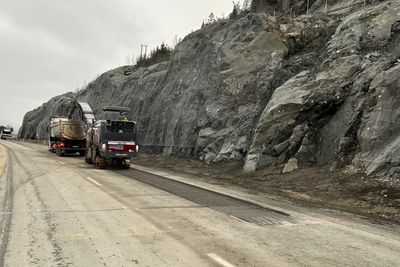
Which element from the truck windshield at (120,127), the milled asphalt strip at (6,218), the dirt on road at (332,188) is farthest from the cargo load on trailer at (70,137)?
the milled asphalt strip at (6,218)

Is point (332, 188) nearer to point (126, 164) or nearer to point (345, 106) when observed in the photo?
point (345, 106)

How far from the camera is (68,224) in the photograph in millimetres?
8844

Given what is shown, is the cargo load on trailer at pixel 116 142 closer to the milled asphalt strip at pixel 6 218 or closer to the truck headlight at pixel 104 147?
the truck headlight at pixel 104 147

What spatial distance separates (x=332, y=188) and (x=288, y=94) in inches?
303

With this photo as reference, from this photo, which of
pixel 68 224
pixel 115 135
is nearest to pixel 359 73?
pixel 115 135

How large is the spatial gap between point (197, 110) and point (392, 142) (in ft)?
59.4

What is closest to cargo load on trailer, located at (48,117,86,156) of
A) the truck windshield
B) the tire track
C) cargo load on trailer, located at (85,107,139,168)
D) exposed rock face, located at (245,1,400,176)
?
cargo load on trailer, located at (85,107,139,168)

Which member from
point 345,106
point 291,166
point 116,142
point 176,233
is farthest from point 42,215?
point 116,142

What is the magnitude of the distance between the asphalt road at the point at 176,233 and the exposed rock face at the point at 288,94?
5.77 meters

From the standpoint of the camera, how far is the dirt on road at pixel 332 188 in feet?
39.8

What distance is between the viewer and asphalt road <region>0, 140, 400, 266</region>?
6645 millimetres

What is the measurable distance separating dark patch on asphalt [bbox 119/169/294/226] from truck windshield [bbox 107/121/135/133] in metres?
7.25

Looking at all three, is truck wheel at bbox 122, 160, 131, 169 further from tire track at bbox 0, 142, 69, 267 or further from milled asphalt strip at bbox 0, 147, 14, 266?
milled asphalt strip at bbox 0, 147, 14, 266

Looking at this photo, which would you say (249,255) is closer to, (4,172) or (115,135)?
(4,172)
